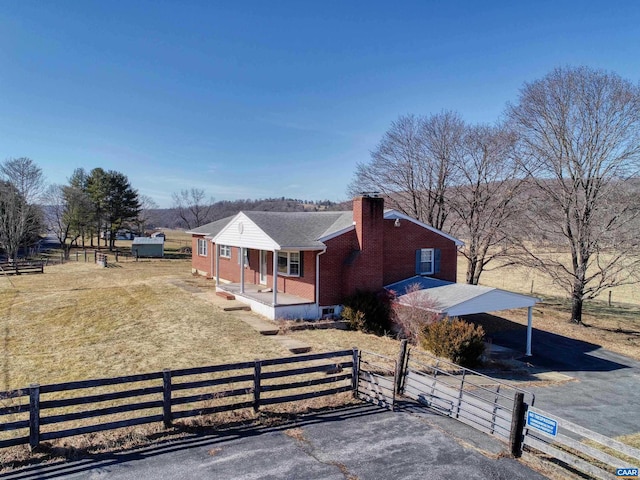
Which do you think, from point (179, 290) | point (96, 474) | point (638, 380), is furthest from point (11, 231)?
point (638, 380)

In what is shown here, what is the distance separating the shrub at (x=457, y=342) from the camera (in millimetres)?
14234

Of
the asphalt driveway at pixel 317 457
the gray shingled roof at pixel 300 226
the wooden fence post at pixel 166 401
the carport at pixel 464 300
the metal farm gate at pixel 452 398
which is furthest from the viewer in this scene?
the gray shingled roof at pixel 300 226

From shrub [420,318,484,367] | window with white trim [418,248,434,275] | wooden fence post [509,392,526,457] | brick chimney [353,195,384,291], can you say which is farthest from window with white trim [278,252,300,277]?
wooden fence post [509,392,526,457]

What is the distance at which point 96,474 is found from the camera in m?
6.30

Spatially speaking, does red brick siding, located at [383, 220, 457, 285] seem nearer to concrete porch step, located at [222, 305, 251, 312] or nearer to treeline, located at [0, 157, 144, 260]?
concrete porch step, located at [222, 305, 251, 312]

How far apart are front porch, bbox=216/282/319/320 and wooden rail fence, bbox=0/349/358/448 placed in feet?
21.5

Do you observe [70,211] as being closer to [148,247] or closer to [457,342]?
[148,247]

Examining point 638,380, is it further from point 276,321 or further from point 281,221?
point 281,221

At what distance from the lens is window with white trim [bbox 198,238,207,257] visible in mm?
31130

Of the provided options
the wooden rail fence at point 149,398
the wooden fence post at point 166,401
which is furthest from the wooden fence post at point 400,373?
the wooden fence post at point 166,401

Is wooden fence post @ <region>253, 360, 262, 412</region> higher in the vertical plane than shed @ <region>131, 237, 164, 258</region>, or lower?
lower

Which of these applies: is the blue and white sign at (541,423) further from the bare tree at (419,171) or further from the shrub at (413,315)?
the bare tree at (419,171)

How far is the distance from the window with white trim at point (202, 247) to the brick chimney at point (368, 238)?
1548cm

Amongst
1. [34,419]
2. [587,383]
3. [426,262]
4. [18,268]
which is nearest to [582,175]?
[426,262]
